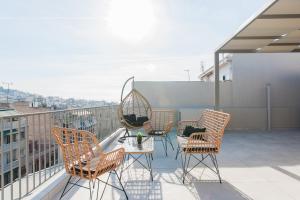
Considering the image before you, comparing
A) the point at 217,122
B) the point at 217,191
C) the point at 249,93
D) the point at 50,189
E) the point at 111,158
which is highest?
the point at 249,93

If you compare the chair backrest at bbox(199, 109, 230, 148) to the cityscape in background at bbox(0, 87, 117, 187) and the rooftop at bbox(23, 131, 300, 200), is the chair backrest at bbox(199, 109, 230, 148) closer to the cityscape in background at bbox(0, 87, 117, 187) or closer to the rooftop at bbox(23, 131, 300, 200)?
the rooftop at bbox(23, 131, 300, 200)

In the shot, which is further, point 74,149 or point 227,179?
point 227,179

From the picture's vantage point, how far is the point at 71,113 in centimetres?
400

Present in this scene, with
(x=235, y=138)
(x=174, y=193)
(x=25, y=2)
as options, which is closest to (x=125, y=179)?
(x=174, y=193)

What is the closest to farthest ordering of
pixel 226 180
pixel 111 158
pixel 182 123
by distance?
pixel 111 158, pixel 226 180, pixel 182 123

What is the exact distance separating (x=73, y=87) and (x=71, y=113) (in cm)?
1261

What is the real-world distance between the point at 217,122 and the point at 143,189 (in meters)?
1.46

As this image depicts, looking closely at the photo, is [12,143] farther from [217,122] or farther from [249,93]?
[249,93]

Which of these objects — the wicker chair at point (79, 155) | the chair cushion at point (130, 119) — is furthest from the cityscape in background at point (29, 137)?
the chair cushion at point (130, 119)

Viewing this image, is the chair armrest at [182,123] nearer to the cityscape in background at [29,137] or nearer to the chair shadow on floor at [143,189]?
the chair shadow on floor at [143,189]

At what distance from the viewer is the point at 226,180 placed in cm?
324

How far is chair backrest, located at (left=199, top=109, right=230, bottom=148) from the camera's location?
3207 mm

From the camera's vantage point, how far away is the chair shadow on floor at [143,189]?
2730 mm

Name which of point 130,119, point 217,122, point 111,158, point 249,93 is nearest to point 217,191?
point 217,122
